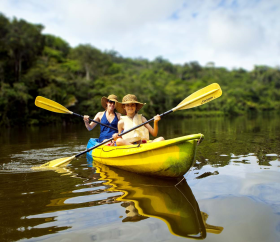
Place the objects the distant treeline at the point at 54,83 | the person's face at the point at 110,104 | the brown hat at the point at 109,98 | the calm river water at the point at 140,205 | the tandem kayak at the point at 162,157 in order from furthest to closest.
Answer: the distant treeline at the point at 54,83 < the person's face at the point at 110,104 < the brown hat at the point at 109,98 < the tandem kayak at the point at 162,157 < the calm river water at the point at 140,205

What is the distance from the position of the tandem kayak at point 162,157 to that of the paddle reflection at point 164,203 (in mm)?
162

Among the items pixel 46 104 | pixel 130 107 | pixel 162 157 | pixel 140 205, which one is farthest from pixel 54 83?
pixel 140 205

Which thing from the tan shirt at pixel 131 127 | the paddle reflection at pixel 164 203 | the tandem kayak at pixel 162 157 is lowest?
the paddle reflection at pixel 164 203

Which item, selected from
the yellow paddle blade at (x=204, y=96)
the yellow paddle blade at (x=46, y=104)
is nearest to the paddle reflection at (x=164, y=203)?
the yellow paddle blade at (x=204, y=96)

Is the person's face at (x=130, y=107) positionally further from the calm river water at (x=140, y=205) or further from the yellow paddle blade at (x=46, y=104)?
the yellow paddle blade at (x=46, y=104)

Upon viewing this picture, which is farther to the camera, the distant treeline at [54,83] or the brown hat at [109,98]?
the distant treeline at [54,83]

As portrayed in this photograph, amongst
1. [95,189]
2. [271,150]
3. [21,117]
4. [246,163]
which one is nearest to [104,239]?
[95,189]

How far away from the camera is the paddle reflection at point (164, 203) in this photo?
2201mm

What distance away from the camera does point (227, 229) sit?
2.12 m

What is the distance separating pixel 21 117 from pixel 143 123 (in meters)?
20.5

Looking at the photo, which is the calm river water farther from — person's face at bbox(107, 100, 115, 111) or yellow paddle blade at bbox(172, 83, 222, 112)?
person's face at bbox(107, 100, 115, 111)

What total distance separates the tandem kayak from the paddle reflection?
0.16 meters

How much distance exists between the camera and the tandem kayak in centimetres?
326

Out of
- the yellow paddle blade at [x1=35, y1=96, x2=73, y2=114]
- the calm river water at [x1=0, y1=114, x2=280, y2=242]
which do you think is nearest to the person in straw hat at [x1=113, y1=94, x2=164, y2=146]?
the calm river water at [x1=0, y1=114, x2=280, y2=242]
